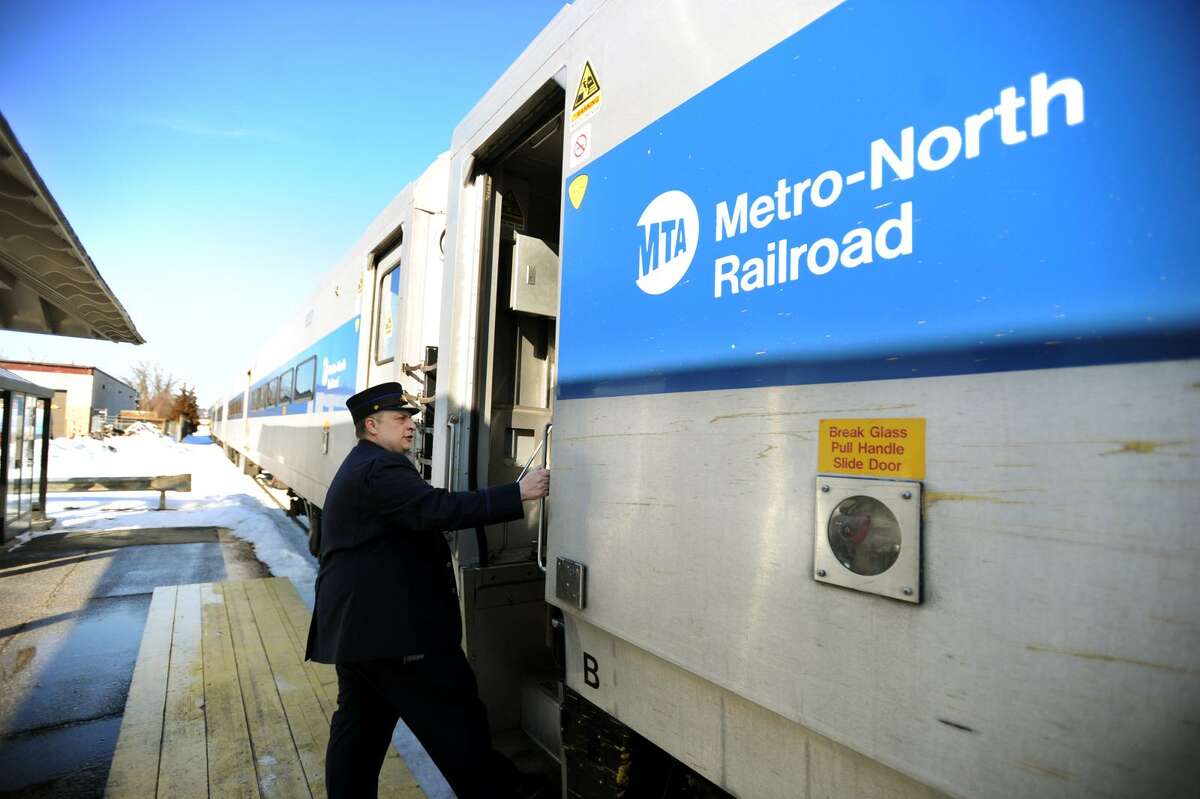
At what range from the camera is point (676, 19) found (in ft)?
5.62

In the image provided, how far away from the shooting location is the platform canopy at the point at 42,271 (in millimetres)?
3833

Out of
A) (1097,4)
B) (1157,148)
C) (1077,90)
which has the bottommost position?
(1157,148)

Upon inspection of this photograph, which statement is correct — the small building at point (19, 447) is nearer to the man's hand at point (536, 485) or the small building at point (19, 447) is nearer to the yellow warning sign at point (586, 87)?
the man's hand at point (536, 485)

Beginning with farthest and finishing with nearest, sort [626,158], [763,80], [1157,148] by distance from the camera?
1. [626,158]
2. [763,80]
3. [1157,148]

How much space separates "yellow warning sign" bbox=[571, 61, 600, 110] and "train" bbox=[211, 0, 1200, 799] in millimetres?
54

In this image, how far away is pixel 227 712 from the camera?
3.38 m

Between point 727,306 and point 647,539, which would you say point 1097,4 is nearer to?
point 727,306

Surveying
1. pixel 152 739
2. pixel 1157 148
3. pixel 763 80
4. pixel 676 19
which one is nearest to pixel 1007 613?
pixel 1157 148

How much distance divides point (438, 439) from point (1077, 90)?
2.78m

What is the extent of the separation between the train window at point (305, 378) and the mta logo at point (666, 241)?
232 inches

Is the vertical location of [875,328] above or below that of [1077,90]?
below

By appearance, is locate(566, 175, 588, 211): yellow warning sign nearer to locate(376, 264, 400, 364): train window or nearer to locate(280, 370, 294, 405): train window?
locate(376, 264, 400, 364): train window

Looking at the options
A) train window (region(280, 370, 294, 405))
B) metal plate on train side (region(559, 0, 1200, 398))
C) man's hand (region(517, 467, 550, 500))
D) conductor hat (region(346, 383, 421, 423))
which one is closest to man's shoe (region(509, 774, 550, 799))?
man's hand (region(517, 467, 550, 500))

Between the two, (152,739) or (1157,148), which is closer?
(1157,148)
